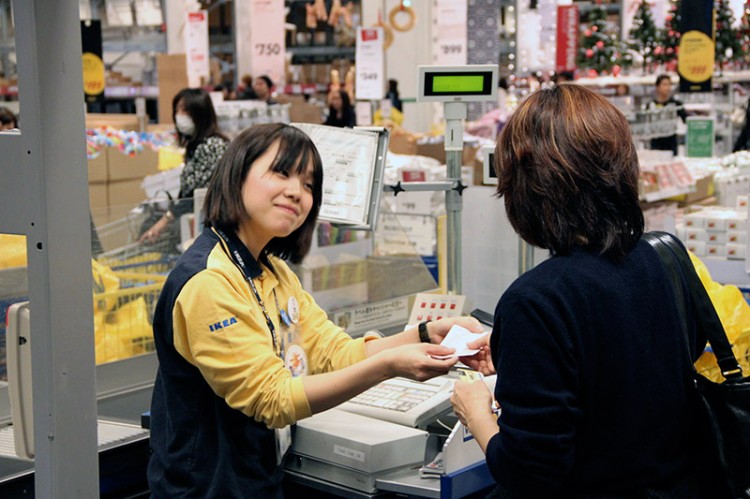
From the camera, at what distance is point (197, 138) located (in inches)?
237

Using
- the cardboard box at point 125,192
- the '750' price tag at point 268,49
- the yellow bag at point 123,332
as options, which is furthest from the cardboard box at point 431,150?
the yellow bag at point 123,332

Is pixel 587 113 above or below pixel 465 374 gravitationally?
above

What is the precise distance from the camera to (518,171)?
1.64 meters

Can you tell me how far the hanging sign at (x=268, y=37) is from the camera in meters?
12.8

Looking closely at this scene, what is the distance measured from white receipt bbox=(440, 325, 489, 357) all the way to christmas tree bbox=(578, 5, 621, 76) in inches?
490

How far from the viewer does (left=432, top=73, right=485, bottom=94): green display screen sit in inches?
125

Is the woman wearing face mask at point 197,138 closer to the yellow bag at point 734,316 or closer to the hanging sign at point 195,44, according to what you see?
the yellow bag at point 734,316

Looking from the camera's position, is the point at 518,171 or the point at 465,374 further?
the point at 465,374

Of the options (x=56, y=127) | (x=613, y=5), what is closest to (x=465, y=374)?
(x=56, y=127)

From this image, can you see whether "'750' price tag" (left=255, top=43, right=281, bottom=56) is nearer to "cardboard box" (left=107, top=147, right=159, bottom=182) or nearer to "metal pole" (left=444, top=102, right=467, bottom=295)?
"cardboard box" (left=107, top=147, right=159, bottom=182)

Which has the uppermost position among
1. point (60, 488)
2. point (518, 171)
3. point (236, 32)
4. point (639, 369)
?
point (236, 32)

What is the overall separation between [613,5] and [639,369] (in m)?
23.0

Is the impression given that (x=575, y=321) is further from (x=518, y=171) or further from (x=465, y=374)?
(x=465, y=374)

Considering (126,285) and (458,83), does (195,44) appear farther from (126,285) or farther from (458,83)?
(458,83)
